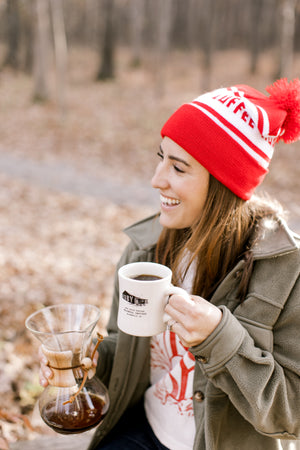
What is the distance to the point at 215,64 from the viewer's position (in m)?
28.9

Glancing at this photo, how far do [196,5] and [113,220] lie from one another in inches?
1595

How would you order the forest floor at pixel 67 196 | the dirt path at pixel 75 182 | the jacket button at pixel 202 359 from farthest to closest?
the dirt path at pixel 75 182 → the forest floor at pixel 67 196 → the jacket button at pixel 202 359

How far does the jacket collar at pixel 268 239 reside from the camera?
181 centimetres

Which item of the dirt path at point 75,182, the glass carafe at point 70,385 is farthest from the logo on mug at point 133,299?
the dirt path at point 75,182

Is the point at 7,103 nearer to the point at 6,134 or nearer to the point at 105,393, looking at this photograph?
the point at 6,134

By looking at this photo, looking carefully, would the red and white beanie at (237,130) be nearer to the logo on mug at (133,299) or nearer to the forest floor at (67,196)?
the logo on mug at (133,299)

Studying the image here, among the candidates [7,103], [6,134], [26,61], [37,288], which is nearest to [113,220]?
[37,288]

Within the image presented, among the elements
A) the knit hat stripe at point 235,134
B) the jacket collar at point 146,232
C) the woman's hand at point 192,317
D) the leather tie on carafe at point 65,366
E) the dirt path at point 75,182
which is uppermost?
the knit hat stripe at point 235,134

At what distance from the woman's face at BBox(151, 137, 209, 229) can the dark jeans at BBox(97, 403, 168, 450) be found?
1115 millimetres

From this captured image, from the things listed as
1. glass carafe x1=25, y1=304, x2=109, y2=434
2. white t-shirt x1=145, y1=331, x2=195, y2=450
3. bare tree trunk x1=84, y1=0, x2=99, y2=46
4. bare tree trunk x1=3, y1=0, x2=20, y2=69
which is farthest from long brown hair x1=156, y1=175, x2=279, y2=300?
bare tree trunk x1=84, y1=0, x2=99, y2=46

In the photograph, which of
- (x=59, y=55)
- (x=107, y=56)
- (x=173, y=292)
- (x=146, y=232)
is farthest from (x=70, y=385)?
(x=107, y=56)

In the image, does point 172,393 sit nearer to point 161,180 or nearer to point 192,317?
point 192,317

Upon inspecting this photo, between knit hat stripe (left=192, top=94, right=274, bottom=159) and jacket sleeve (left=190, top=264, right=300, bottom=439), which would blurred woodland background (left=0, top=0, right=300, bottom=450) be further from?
knit hat stripe (left=192, top=94, right=274, bottom=159)

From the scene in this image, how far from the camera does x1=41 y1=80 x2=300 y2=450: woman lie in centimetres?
160
